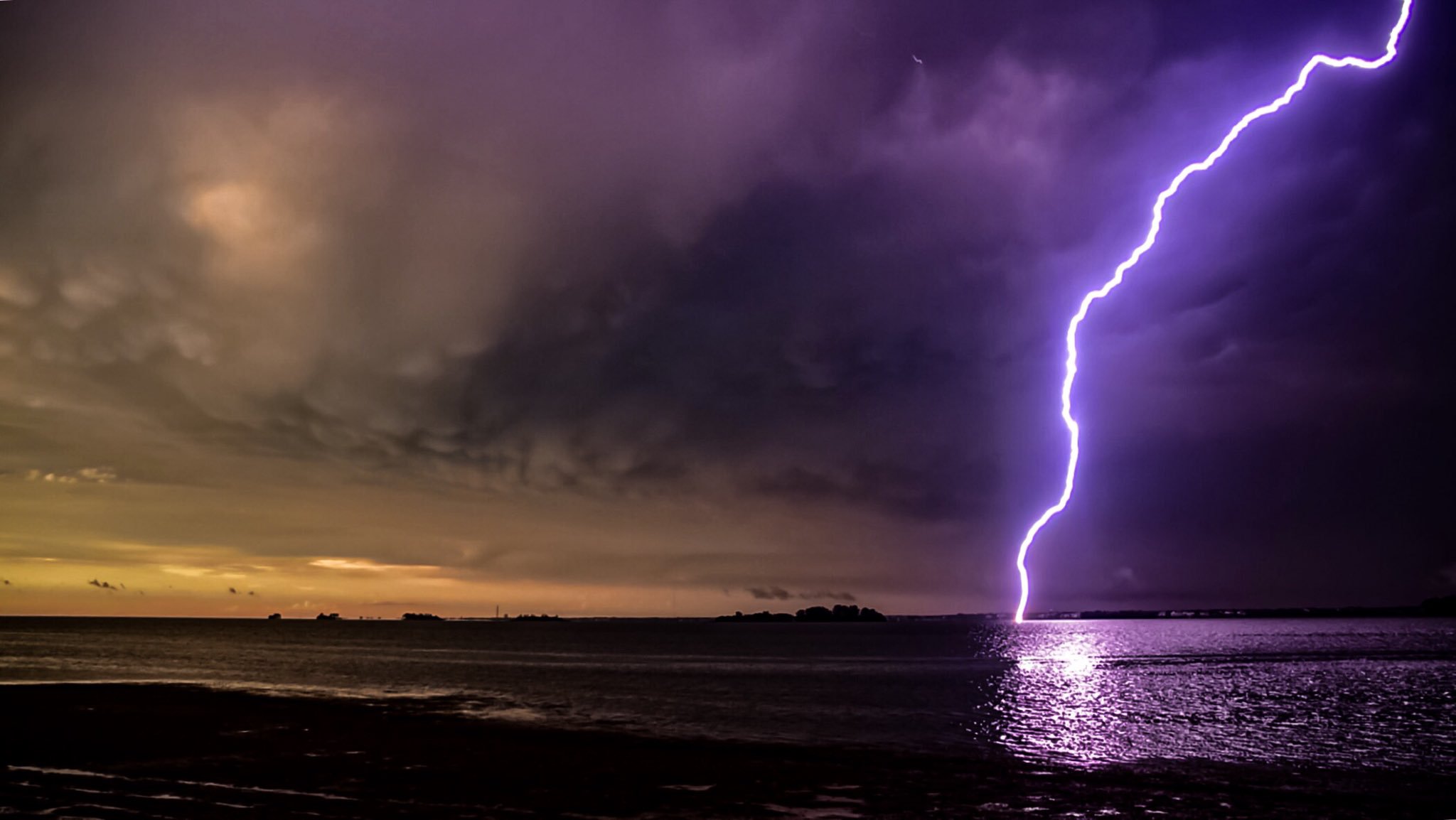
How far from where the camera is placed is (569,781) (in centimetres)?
2073

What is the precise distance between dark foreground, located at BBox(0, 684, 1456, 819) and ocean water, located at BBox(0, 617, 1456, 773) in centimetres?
353

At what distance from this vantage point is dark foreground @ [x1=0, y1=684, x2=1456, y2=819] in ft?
57.6

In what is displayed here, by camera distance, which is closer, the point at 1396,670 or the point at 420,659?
the point at 1396,670

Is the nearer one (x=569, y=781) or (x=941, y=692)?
(x=569, y=781)

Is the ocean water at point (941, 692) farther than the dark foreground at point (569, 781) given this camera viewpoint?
Yes

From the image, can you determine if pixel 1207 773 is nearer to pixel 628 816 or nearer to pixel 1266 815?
pixel 1266 815

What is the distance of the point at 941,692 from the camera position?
5038 centimetres

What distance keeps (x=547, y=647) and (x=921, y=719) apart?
328ft

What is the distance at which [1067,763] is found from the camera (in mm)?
25078

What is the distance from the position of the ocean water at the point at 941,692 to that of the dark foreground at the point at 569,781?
11.6 feet

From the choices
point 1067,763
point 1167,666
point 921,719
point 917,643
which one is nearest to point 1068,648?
point 917,643

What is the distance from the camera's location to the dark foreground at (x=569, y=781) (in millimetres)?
17562

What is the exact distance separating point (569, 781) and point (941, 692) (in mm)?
34658

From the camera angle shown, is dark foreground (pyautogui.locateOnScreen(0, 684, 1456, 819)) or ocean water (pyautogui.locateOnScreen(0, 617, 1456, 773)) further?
ocean water (pyautogui.locateOnScreen(0, 617, 1456, 773))
